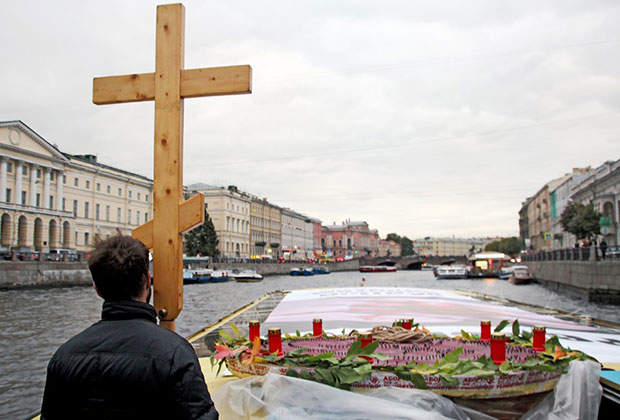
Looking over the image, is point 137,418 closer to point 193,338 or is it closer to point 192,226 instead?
point 192,226

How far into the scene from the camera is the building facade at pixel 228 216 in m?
74.4

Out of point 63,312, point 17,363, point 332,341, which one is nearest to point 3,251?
point 63,312

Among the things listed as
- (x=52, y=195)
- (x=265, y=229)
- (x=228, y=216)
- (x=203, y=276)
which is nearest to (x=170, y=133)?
(x=203, y=276)

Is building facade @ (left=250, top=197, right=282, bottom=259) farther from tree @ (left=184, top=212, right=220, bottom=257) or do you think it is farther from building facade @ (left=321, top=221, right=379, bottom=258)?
building facade @ (left=321, top=221, right=379, bottom=258)

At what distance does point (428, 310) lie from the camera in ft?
24.4

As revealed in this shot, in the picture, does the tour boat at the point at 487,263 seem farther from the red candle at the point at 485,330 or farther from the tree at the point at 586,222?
the red candle at the point at 485,330

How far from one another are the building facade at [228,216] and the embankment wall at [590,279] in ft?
164

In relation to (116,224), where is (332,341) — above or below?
below

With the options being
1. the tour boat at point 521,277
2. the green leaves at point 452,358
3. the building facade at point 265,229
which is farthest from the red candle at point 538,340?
the building facade at point 265,229

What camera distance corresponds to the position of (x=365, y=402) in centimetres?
231

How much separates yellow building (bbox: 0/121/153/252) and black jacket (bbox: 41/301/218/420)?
42085 millimetres

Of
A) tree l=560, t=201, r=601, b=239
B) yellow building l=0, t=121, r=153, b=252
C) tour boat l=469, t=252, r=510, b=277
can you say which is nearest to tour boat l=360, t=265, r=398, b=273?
tour boat l=469, t=252, r=510, b=277

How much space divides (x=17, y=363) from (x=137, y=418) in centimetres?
940

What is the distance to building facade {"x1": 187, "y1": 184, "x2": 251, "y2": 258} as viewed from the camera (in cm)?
7438
